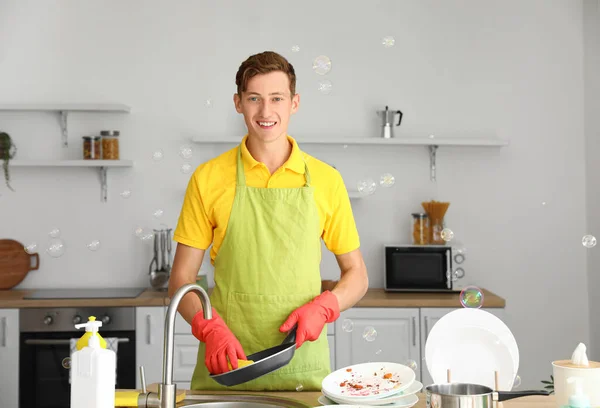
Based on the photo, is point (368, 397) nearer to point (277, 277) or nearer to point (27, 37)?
point (277, 277)

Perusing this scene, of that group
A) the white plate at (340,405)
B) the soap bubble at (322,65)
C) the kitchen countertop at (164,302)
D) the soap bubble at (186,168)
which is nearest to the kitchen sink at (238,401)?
the white plate at (340,405)

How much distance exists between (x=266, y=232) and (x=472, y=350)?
0.65 meters

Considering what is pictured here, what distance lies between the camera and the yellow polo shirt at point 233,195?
1982 mm

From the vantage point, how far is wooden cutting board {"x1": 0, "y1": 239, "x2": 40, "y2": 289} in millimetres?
3979

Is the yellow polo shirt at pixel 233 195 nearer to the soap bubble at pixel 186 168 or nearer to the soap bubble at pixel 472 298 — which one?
the soap bubble at pixel 472 298

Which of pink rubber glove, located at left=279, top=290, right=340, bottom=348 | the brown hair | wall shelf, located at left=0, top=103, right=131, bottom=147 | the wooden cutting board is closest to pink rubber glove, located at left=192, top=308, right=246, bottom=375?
pink rubber glove, located at left=279, top=290, right=340, bottom=348

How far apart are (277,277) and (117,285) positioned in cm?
238

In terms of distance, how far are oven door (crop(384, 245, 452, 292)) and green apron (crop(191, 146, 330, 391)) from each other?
6.05 ft

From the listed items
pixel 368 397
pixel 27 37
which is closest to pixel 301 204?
pixel 368 397

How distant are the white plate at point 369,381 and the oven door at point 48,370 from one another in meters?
2.11

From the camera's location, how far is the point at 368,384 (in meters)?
1.63

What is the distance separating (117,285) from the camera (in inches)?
162

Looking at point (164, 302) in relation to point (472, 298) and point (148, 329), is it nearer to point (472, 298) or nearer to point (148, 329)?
point (148, 329)

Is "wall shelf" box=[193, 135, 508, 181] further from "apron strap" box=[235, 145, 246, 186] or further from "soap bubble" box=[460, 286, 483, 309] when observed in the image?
"apron strap" box=[235, 145, 246, 186]
